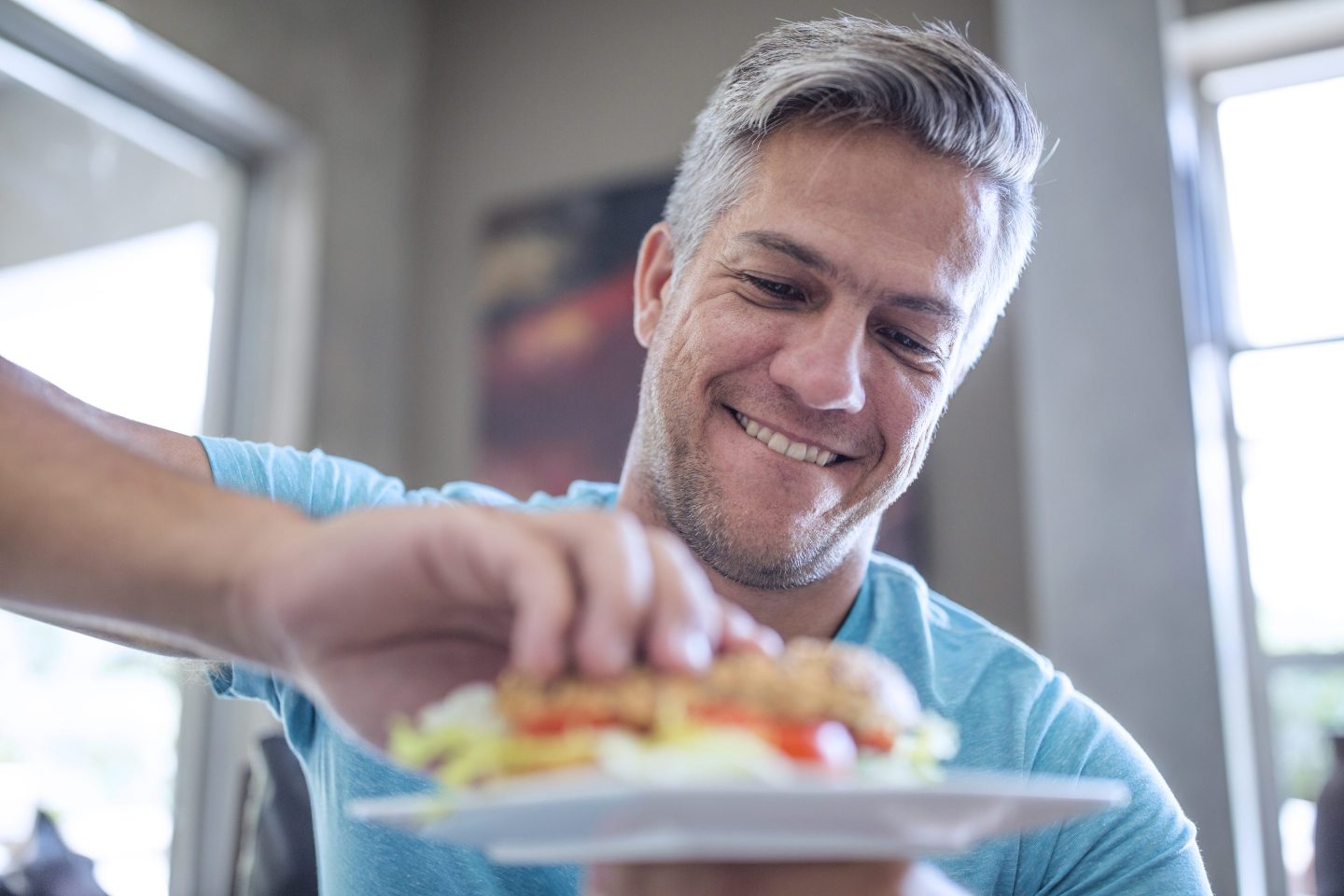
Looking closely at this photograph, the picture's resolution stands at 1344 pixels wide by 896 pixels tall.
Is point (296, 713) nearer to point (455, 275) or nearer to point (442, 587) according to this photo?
point (442, 587)

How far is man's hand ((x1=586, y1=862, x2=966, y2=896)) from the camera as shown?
27.4 inches

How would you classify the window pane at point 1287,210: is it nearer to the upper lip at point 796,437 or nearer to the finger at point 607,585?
the upper lip at point 796,437

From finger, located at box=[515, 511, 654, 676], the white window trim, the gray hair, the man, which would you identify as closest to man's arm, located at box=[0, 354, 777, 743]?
finger, located at box=[515, 511, 654, 676]

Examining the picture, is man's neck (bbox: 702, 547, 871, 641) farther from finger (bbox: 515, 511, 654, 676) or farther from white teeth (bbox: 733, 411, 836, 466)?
finger (bbox: 515, 511, 654, 676)

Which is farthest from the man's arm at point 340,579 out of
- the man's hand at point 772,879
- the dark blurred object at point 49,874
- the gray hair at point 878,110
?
the dark blurred object at point 49,874

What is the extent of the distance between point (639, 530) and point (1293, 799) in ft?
10.2

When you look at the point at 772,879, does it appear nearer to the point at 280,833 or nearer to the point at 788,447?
the point at 788,447

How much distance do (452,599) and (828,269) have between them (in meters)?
0.71

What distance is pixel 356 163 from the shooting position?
3889 mm

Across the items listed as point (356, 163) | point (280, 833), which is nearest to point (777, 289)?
point (280, 833)

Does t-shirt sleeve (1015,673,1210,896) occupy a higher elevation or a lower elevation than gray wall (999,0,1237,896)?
lower

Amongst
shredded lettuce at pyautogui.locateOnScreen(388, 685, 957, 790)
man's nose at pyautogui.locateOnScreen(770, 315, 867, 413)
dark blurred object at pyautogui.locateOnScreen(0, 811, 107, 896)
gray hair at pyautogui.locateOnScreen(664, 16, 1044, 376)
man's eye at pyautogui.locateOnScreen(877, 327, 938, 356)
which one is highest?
gray hair at pyautogui.locateOnScreen(664, 16, 1044, 376)

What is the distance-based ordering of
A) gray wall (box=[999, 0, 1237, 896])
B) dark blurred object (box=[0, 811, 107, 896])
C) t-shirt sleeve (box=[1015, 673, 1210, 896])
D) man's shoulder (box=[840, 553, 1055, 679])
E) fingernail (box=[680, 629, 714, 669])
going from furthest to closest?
1. gray wall (box=[999, 0, 1237, 896])
2. dark blurred object (box=[0, 811, 107, 896])
3. man's shoulder (box=[840, 553, 1055, 679])
4. t-shirt sleeve (box=[1015, 673, 1210, 896])
5. fingernail (box=[680, 629, 714, 669])

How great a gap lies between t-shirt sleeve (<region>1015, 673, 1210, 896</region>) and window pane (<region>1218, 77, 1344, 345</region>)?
243 centimetres
